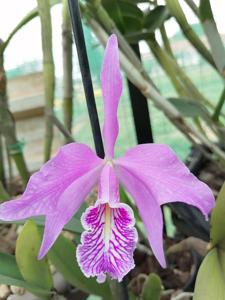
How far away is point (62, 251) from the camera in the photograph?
567 millimetres

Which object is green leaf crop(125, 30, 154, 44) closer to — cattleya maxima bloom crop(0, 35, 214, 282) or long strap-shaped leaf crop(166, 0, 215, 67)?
long strap-shaped leaf crop(166, 0, 215, 67)

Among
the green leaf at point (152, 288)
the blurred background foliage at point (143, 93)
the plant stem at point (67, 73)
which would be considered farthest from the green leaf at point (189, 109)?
the green leaf at point (152, 288)

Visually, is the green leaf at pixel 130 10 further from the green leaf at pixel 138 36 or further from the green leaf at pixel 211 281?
the green leaf at pixel 211 281

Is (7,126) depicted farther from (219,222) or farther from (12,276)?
(219,222)

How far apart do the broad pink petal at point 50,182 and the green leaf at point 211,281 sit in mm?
159

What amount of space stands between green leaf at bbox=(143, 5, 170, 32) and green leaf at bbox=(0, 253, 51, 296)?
527 millimetres

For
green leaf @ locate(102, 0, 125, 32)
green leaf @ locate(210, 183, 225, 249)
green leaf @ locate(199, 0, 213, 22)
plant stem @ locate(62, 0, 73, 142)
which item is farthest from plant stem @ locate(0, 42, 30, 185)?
green leaf @ locate(210, 183, 225, 249)

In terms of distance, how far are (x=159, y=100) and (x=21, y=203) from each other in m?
0.37

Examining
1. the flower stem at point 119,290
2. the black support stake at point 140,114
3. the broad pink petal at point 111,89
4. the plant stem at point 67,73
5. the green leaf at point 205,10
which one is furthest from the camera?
the black support stake at point 140,114

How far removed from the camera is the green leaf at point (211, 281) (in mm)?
450

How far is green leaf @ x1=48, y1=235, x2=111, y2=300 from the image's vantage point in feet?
1.84

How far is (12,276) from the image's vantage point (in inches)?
21.3

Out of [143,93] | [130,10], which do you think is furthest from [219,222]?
[130,10]

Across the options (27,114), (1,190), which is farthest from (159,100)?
(27,114)
